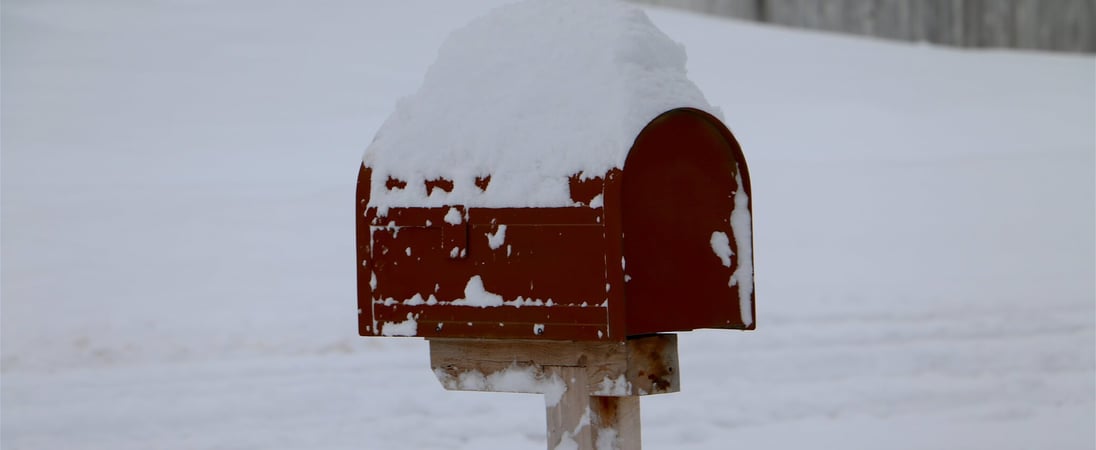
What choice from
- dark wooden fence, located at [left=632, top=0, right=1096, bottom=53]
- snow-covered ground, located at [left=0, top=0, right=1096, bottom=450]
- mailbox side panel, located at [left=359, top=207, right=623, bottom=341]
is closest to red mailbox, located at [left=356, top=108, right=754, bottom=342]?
mailbox side panel, located at [left=359, top=207, right=623, bottom=341]

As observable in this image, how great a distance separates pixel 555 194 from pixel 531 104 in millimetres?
232

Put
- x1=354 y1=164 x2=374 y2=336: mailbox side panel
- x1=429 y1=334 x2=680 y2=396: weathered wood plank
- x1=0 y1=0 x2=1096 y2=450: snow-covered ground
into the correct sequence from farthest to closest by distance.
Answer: x1=0 y1=0 x2=1096 y2=450: snow-covered ground → x1=354 y1=164 x2=374 y2=336: mailbox side panel → x1=429 y1=334 x2=680 y2=396: weathered wood plank

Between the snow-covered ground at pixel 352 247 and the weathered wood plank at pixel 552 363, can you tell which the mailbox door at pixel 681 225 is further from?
the snow-covered ground at pixel 352 247

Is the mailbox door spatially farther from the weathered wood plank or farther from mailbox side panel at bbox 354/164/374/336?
mailbox side panel at bbox 354/164/374/336

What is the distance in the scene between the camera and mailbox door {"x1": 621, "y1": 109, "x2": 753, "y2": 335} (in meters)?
2.51

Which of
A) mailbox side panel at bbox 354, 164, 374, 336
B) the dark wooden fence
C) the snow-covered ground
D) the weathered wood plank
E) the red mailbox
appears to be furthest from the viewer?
the dark wooden fence

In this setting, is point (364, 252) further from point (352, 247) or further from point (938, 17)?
point (938, 17)

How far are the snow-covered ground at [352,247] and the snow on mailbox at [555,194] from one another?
2240 millimetres

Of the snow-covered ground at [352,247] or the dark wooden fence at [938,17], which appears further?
the dark wooden fence at [938,17]

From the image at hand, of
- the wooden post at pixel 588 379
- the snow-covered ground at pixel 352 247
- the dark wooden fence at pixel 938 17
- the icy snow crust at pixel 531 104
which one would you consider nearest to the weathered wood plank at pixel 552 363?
the wooden post at pixel 588 379

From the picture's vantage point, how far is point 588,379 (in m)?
2.61

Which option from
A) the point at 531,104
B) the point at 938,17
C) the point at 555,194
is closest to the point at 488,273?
the point at 555,194

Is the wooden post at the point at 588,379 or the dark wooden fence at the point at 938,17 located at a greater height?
the dark wooden fence at the point at 938,17

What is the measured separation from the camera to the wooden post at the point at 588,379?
259 centimetres
